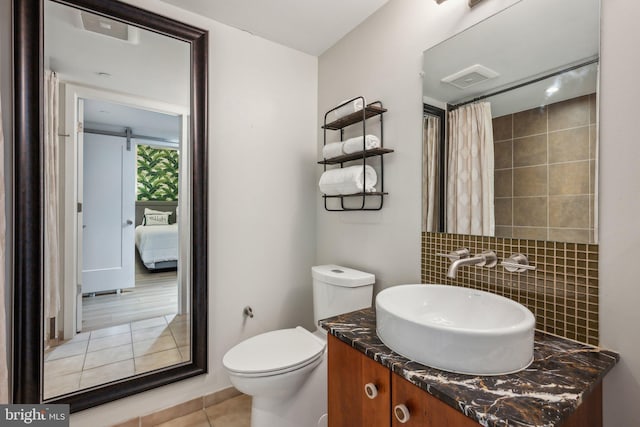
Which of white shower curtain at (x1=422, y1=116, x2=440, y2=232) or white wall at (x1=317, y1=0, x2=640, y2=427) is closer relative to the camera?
white wall at (x1=317, y1=0, x2=640, y2=427)

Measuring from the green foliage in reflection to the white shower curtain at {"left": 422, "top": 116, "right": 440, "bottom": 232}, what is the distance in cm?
132

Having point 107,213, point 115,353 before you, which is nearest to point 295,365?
point 115,353

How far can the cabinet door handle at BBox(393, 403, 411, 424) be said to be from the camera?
0.78 metres

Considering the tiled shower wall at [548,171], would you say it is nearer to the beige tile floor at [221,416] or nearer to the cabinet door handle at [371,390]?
the cabinet door handle at [371,390]

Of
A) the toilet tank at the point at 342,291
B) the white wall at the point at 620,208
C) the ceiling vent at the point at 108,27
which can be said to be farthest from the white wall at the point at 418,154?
the ceiling vent at the point at 108,27

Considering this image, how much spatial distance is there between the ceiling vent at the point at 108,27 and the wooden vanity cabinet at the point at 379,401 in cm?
178

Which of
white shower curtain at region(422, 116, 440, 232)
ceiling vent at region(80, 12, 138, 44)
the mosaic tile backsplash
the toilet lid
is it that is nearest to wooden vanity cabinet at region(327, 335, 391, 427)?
the toilet lid

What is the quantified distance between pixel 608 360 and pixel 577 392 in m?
0.28

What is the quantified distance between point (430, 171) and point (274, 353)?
1143 mm

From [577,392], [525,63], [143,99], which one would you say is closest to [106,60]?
[143,99]

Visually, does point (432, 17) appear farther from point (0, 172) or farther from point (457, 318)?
point (0, 172)

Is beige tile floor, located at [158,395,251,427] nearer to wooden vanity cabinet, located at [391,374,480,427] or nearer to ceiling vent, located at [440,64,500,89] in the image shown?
wooden vanity cabinet, located at [391,374,480,427]

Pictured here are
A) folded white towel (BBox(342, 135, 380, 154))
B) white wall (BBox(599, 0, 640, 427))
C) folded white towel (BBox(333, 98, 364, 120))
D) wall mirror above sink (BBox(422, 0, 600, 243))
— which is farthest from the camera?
folded white towel (BBox(333, 98, 364, 120))

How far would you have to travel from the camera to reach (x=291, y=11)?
1.67m
